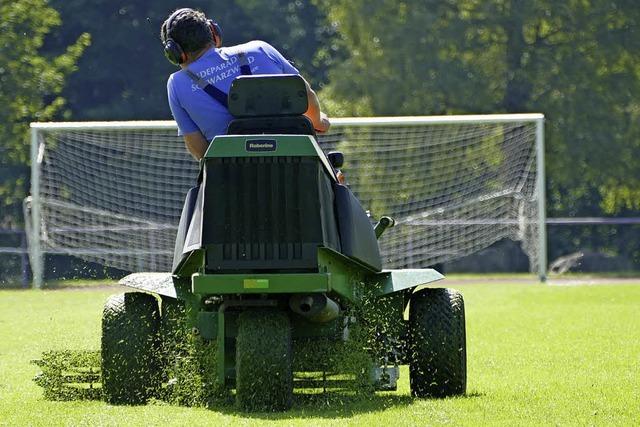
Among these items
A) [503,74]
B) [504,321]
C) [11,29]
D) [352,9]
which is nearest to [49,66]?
[11,29]

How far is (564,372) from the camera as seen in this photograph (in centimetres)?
970

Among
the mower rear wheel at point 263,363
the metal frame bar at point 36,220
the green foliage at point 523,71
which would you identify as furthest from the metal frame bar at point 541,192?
the mower rear wheel at point 263,363

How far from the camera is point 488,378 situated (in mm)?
9547

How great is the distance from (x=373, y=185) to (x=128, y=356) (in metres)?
18.3

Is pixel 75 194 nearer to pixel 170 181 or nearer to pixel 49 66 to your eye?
pixel 170 181

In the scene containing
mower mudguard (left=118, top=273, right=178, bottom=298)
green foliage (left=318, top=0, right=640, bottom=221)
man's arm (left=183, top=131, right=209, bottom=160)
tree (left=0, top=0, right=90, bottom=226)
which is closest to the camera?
mower mudguard (left=118, top=273, right=178, bottom=298)

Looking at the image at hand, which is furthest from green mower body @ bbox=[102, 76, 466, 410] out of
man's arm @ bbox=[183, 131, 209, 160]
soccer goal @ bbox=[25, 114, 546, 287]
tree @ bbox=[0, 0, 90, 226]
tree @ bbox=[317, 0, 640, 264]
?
tree @ bbox=[317, 0, 640, 264]

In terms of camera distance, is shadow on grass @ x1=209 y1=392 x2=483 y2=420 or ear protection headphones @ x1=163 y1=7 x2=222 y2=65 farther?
ear protection headphones @ x1=163 y1=7 x2=222 y2=65

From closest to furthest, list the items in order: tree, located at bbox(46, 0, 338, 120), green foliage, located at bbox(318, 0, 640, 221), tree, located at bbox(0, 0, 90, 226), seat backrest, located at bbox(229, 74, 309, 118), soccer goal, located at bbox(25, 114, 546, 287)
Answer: seat backrest, located at bbox(229, 74, 309, 118), soccer goal, located at bbox(25, 114, 546, 287), tree, located at bbox(0, 0, 90, 226), green foliage, located at bbox(318, 0, 640, 221), tree, located at bbox(46, 0, 338, 120)

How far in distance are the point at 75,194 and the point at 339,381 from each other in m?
17.6

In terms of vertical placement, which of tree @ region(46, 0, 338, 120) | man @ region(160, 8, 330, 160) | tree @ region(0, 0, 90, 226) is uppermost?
tree @ region(46, 0, 338, 120)

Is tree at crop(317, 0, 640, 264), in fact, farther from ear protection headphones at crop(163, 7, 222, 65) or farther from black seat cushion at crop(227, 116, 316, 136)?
black seat cushion at crop(227, 116, 316, 136)

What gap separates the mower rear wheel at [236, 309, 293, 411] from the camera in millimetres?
7293

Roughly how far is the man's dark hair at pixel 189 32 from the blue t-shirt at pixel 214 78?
0.21ft
